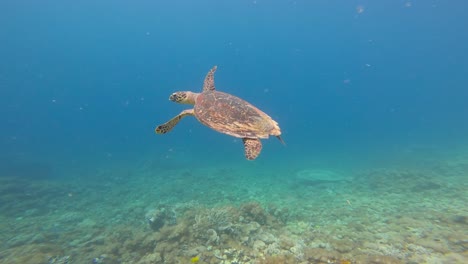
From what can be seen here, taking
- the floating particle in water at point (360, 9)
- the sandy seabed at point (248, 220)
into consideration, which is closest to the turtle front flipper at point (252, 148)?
the sandy seabed at point (248, 220)

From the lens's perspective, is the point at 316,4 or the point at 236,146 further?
the point at 316,4

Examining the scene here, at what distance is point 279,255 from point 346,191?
10.5 meters

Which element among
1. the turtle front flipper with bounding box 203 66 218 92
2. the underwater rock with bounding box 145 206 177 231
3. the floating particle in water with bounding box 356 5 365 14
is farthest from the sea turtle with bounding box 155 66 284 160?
the floating particle in water with bounding box 356 5 365 14

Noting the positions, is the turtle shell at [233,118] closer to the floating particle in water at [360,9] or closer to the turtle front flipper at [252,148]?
the turtle front flipper at [252,148]

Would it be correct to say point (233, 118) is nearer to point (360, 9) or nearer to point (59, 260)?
point (59, 260)

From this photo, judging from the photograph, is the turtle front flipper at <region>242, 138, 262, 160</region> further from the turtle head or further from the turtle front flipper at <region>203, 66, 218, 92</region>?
the turtle front flipper at <region>203, 66, 218, 92</region>

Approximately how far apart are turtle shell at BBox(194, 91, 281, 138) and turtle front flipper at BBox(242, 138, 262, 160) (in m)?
0.11

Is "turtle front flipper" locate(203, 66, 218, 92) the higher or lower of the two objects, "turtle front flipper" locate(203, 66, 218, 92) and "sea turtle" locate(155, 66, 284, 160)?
the higher

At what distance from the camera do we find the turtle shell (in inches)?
198

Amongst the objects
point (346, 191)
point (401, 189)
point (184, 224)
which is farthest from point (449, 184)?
point (184, 224)

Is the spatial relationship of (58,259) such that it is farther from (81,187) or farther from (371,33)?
(371,33)

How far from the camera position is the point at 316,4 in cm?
7344

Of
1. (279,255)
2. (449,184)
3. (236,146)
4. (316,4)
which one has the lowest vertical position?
(279,255)

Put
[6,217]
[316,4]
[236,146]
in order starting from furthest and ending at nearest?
[316,4] → [236,146] → [6,217]
